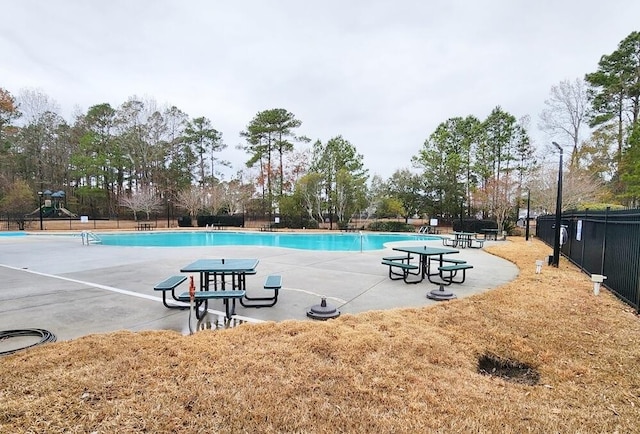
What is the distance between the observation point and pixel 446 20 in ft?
35.4

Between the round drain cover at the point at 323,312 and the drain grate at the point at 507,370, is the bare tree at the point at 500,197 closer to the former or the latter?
the round drain cover at the point at 323,312

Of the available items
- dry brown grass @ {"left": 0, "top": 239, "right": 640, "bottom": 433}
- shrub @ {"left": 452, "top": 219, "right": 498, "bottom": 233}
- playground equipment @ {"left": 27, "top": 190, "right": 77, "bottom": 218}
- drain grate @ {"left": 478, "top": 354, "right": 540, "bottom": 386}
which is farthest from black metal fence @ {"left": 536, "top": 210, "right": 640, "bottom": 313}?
playground equipment @ {"left": 27, "top": 190, "right": 77, "bottom": 218}

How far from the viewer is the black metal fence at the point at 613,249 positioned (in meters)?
4.81

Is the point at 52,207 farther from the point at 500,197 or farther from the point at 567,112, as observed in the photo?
the point at 567,112

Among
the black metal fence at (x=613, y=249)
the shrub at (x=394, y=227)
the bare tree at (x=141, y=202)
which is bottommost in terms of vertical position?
the shrub at (x=394, y=227)

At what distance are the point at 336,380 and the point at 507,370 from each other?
1.83 meters

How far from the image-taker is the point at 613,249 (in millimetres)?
5840

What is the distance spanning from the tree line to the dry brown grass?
2400 cm

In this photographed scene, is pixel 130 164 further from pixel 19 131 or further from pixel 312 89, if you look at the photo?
pixel 312 89

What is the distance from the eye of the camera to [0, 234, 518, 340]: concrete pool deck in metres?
4.38

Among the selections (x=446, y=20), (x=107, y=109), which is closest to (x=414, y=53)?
(x=446, y=20)

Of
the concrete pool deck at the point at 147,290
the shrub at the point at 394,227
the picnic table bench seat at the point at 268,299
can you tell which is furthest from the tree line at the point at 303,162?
the picnic table bench seat at the point at 268,299

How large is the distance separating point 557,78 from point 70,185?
5584cm

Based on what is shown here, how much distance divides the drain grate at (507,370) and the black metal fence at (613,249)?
306 centimetres
